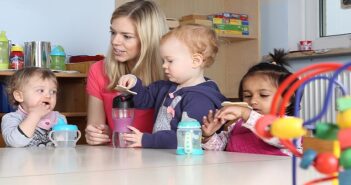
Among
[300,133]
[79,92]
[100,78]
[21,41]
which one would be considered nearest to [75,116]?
[79,92]

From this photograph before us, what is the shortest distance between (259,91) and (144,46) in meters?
0.46

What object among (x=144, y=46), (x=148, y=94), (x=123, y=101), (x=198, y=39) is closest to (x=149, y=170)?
(x=123, y=101)

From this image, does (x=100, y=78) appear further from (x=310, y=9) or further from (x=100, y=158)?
(x=310, y=9)

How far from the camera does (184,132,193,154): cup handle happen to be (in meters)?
1.13

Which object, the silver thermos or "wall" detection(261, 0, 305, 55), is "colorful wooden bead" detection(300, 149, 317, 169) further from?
"wall" detection(261, 0, 305, 55)

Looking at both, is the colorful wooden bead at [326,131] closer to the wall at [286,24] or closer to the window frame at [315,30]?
the window frame at [315,30]

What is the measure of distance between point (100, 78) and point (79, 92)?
1.47 meters

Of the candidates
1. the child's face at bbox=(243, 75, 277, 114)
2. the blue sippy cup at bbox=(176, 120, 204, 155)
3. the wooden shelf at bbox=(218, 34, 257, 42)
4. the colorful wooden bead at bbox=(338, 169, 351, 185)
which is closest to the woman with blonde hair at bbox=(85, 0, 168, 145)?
the child's face at bbox=(243, 75, 277, 114)

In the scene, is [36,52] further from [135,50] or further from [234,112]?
[234,112]

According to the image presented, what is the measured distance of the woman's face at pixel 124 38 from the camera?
68.3 inches

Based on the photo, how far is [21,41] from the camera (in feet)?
10.3

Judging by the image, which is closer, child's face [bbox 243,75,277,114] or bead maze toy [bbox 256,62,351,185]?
bead maze toy [bbox 256,62,351,185]

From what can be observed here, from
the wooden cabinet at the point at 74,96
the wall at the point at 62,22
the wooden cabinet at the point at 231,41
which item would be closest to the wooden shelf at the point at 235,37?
the wooden cabinet at the point at 231,41

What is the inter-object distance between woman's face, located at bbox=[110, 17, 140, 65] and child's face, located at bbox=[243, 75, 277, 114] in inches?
17.6
